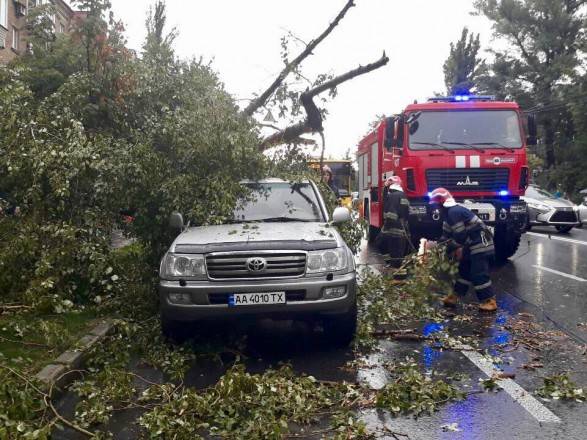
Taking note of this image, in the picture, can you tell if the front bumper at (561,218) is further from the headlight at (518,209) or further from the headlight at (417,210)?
the headlight at (417,210)

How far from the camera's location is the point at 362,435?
4301mm

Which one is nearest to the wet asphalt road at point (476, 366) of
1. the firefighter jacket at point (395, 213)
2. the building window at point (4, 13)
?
the firefighter jacket at point (395, 213)

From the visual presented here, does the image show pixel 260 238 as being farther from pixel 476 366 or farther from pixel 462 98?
pixel 462 98

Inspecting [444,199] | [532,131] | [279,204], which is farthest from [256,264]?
[532,131]

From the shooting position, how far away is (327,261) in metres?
6.18

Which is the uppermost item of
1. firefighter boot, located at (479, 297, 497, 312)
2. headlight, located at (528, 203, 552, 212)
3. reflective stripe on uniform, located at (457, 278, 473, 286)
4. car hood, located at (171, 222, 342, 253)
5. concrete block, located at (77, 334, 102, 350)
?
car hood, located at (171, 222, 342, 253)

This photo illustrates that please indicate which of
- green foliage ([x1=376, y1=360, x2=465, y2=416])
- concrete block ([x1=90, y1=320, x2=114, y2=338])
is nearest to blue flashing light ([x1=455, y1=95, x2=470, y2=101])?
concrete block ([x1=90, y1=320, x2=114, y2=338])

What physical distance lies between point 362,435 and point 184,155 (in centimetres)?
495

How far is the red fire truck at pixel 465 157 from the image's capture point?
11742 millimetres

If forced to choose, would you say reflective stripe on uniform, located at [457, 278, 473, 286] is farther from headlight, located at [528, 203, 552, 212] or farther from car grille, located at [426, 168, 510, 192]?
headlight, located at [528, 203, 552, 212]

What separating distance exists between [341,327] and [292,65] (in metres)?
6.06

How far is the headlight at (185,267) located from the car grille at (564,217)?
51.6 feet

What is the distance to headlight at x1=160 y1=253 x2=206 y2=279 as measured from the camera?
20.1ft

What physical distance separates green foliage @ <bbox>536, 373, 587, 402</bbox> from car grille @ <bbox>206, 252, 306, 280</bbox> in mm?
2202
